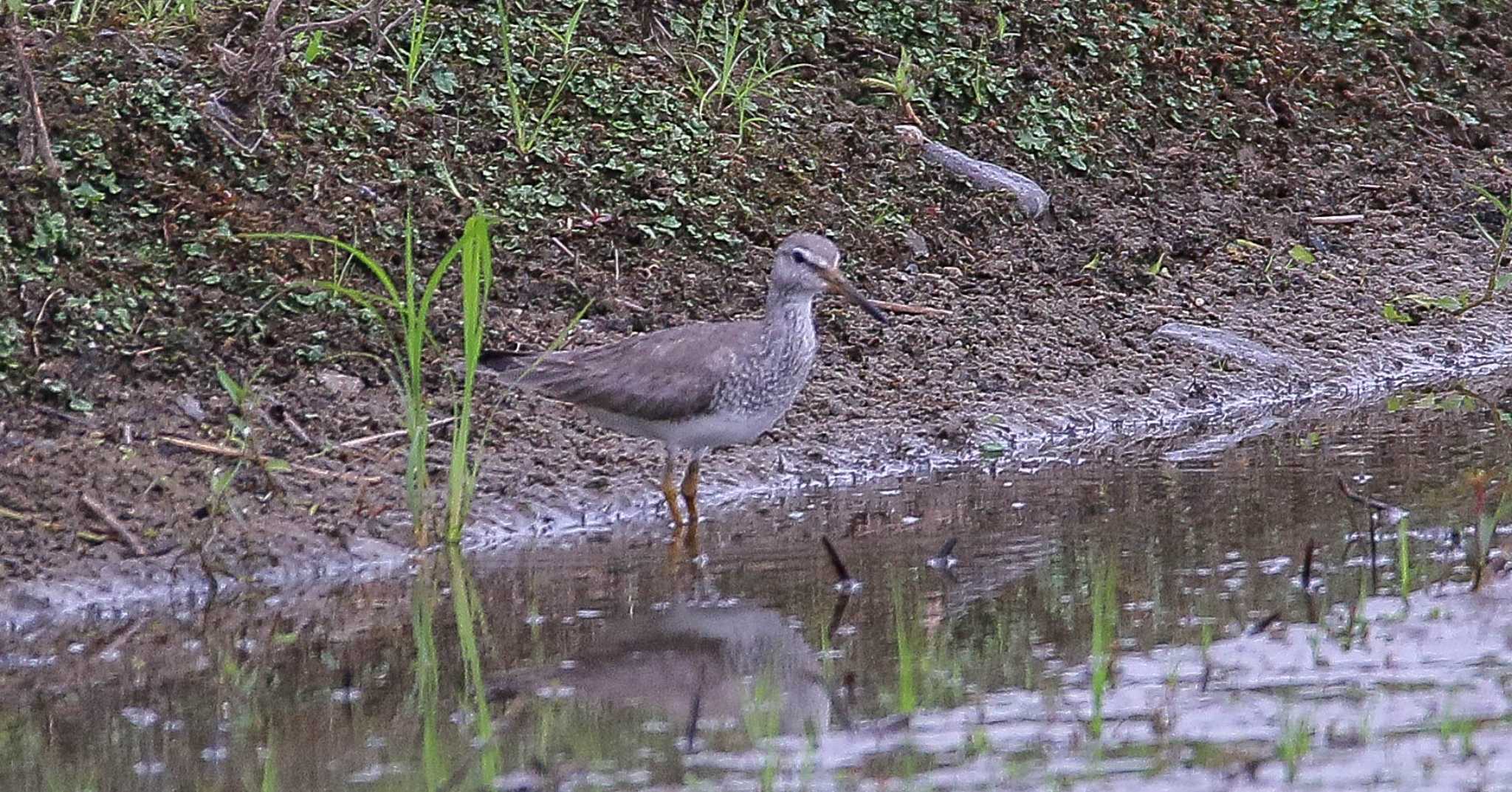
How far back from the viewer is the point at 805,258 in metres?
8.85

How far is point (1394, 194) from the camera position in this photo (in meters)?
11.9

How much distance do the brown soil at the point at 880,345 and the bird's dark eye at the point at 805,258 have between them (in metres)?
0.82

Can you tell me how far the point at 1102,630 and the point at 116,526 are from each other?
352cm

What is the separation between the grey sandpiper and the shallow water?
1.22 ft

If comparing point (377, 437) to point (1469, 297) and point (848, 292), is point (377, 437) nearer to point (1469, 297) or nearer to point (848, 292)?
point (848, 292)

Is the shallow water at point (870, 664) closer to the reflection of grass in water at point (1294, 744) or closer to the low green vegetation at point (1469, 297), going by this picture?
the reflection of grass in water at point (1294, 744)

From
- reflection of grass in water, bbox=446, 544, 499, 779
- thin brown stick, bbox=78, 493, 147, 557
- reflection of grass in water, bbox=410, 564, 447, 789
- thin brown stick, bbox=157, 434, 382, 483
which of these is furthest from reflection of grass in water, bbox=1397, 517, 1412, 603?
thin brown stick, bbox=78, 493, 147, 557

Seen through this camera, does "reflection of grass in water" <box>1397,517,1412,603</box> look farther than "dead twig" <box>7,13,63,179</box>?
No

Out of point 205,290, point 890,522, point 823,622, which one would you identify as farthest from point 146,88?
point 823,622

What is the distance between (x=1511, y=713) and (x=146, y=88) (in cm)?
649

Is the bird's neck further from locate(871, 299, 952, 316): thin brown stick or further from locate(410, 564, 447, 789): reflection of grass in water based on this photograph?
locate(410, 564, 447, 789): reflection of grass in water

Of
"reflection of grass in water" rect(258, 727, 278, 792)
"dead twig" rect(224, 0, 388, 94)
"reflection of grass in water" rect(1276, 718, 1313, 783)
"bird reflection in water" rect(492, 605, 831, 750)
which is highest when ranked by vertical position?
"dead twig" rect(224, 0, 388, 94)

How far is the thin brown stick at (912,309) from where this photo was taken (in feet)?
33.2

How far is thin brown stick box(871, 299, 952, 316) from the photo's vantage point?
1012 cm
